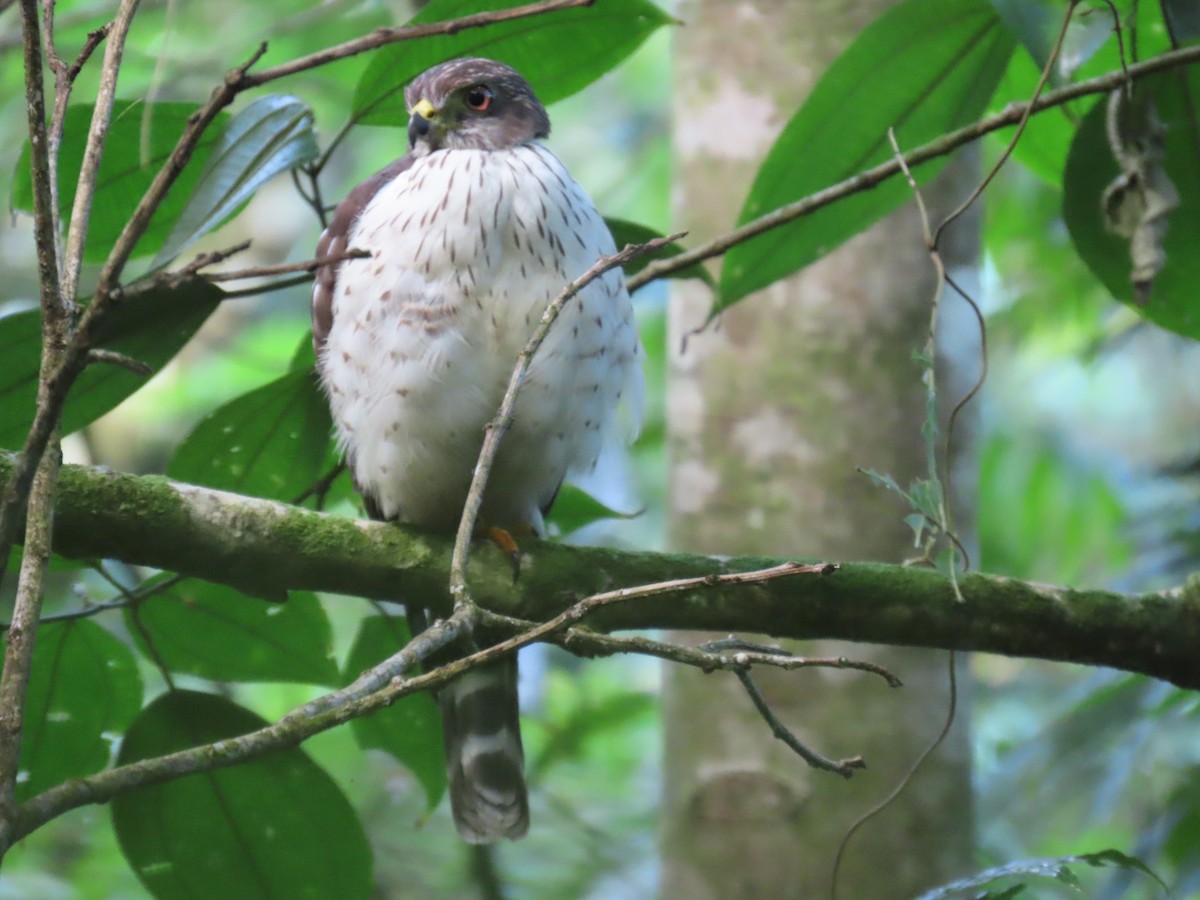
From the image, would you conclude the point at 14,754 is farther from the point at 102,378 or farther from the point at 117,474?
the point at 102,378

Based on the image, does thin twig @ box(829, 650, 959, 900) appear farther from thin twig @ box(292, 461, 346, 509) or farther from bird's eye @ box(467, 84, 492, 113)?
bird's eye @ box(467, 84, 492, 113)

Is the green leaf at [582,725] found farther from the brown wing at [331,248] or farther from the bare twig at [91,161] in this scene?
the bare twig at [91,161]

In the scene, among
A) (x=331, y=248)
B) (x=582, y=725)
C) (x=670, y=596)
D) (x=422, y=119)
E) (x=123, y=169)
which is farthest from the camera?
(x=582, y=725)

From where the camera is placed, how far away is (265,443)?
2291 mm

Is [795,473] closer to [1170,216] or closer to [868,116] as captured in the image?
[868,116]

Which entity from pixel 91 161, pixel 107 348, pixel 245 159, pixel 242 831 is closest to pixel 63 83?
pixel 91 161

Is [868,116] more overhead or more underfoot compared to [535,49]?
more underfoot

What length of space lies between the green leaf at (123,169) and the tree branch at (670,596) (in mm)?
599

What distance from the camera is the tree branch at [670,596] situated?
1711 mm

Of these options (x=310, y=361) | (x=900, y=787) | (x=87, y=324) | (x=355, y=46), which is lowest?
(x=900, y=787)

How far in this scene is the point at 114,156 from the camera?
2.10 meters

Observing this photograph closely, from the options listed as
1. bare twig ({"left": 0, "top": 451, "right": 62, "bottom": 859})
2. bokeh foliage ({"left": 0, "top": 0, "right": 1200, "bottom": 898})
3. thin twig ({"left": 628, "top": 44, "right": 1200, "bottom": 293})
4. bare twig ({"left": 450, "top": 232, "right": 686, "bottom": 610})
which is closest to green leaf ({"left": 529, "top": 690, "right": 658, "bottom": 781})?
bokeh foliage ({"left": 0, "top": 0, "right": 1200, "bottom": 898})

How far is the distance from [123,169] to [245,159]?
445mm

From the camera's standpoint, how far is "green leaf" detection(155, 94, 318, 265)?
5.41 ft
